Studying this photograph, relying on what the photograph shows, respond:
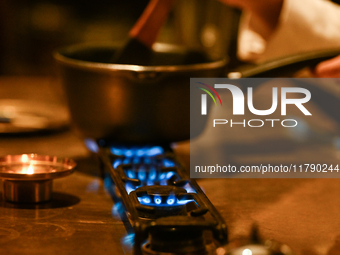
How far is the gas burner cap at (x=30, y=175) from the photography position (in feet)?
1.72

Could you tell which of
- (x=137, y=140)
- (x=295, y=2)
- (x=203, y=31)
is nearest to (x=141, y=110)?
(x=137, y=140)

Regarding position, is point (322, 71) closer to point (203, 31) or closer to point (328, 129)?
point (328, 129)

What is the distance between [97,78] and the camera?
0.63 meters

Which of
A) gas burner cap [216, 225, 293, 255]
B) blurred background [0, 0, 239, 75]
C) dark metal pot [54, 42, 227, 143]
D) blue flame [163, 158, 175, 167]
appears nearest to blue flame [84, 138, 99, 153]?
dark metal pot [54, 42, 227, 143]

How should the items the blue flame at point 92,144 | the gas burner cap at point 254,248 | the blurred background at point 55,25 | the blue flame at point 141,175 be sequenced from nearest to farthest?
the gas burner cap at point 254,248
the blue flame at point 141,175
the blue flame at point 92,144
the blurred background at point 55,25

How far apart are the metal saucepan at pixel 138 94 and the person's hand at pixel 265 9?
225mm

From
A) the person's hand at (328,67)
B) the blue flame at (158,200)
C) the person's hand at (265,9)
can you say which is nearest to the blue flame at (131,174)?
the blue flame at (158,200)

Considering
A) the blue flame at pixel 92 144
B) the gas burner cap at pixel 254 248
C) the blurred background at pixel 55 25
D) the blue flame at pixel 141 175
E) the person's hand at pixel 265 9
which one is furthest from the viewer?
the blurred background at pixel 55 25

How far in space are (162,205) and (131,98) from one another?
7.8 inches

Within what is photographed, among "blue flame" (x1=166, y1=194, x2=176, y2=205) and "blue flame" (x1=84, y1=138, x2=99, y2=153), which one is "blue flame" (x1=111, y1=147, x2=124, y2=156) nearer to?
"blue flame" (x1=84, y1=138, x2=99, y2=153)

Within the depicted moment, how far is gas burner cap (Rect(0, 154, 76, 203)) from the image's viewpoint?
20.6 inches

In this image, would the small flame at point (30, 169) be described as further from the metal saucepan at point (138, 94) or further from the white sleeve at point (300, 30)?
the white sleeve at point (300, 30)

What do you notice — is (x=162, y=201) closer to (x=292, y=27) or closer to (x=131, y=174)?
(x=131, y=174)

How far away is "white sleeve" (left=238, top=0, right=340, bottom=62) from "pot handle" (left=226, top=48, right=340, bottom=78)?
0.22 meters
